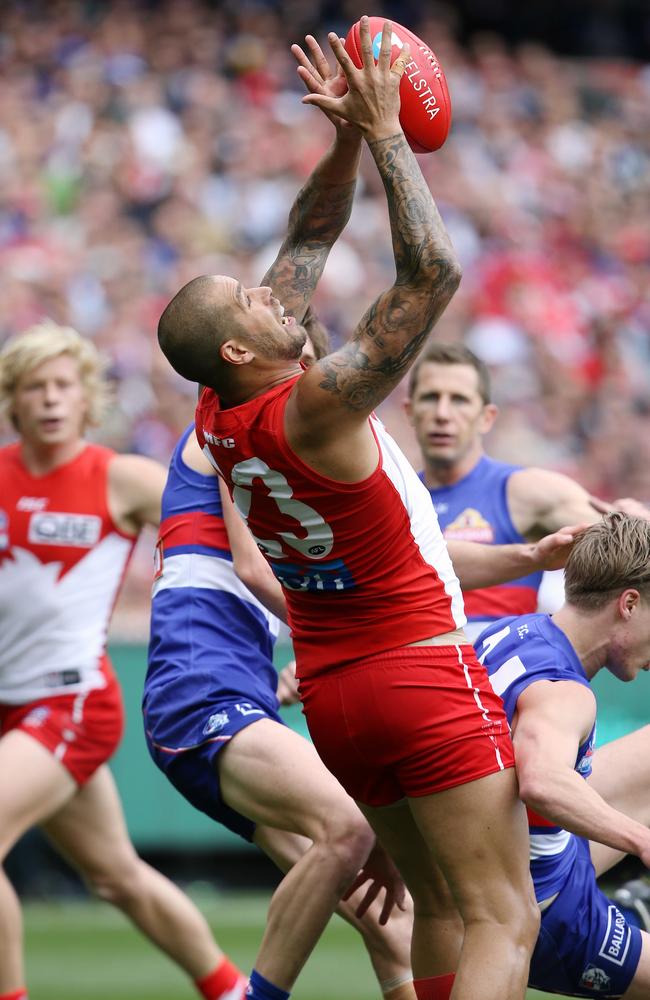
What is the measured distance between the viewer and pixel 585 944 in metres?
4.35

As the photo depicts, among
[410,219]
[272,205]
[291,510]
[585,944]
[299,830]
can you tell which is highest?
[272,205]

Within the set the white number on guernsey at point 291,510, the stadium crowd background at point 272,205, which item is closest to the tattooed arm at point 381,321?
the white number on guernsey at point 291,510

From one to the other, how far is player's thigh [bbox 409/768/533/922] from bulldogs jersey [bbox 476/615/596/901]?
0.35 m

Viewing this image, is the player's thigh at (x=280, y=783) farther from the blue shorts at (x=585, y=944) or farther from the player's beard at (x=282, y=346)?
the player's beard at (x=282, y=346)

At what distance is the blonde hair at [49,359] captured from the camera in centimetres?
671

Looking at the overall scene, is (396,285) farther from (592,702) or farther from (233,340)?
(592,702)

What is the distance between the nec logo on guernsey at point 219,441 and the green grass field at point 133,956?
3.43 meters

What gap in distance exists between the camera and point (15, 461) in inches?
266

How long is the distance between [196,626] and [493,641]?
117 centimetres

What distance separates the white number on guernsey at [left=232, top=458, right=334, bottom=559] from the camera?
4008 mm

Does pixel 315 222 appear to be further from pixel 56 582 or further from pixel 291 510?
pixel 56 582

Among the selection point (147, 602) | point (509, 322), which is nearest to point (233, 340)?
point (147, 602)

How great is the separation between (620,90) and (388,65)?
13707 millimetres

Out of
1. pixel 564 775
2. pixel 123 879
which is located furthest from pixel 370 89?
pixel 123 879
